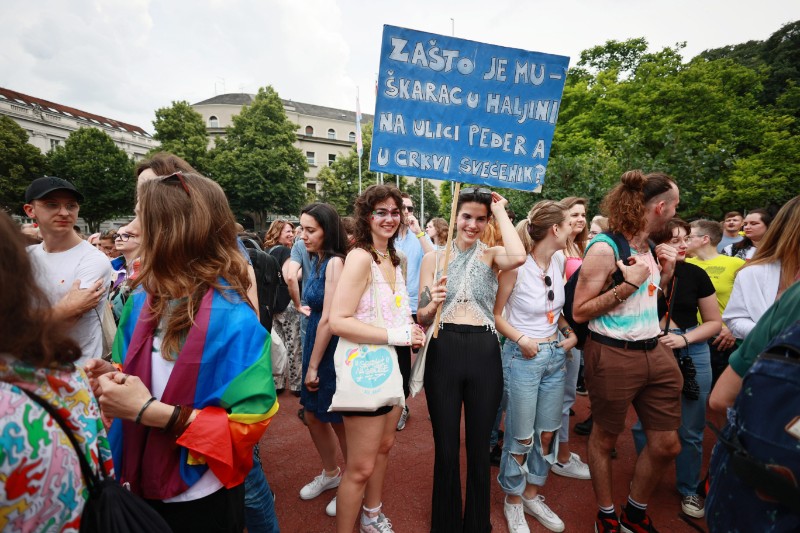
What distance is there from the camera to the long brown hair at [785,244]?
2.24m

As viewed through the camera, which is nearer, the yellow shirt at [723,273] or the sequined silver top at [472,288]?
the sequined silver top at [472,288]

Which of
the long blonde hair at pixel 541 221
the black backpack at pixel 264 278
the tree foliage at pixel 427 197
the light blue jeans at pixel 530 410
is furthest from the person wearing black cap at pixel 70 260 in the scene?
the tree foliage at pixel 427 197

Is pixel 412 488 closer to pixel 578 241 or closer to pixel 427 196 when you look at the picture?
pixel 578 241

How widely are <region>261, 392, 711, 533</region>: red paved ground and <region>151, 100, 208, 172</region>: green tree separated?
33.6m

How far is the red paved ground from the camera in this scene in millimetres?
2818

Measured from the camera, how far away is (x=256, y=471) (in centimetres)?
212

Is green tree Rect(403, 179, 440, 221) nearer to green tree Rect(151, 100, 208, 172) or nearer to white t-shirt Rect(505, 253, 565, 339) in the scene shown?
green tree Rect(151, 100, 208, 172)

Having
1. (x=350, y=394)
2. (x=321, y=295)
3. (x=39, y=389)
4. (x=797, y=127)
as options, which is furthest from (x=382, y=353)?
(x=797, y=127)

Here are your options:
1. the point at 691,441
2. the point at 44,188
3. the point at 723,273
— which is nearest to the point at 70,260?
the point at 44,188

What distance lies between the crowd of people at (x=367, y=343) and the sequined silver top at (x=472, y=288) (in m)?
0.01

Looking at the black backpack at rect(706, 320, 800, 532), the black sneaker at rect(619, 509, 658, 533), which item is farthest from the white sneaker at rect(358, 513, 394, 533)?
the black backpack at rect(706, 320, 800, 532)

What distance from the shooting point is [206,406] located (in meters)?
1.42

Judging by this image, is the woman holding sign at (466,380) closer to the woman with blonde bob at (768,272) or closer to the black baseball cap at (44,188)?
the woman with blonde bob at (768,272)

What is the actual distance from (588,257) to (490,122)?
1.14 metres
